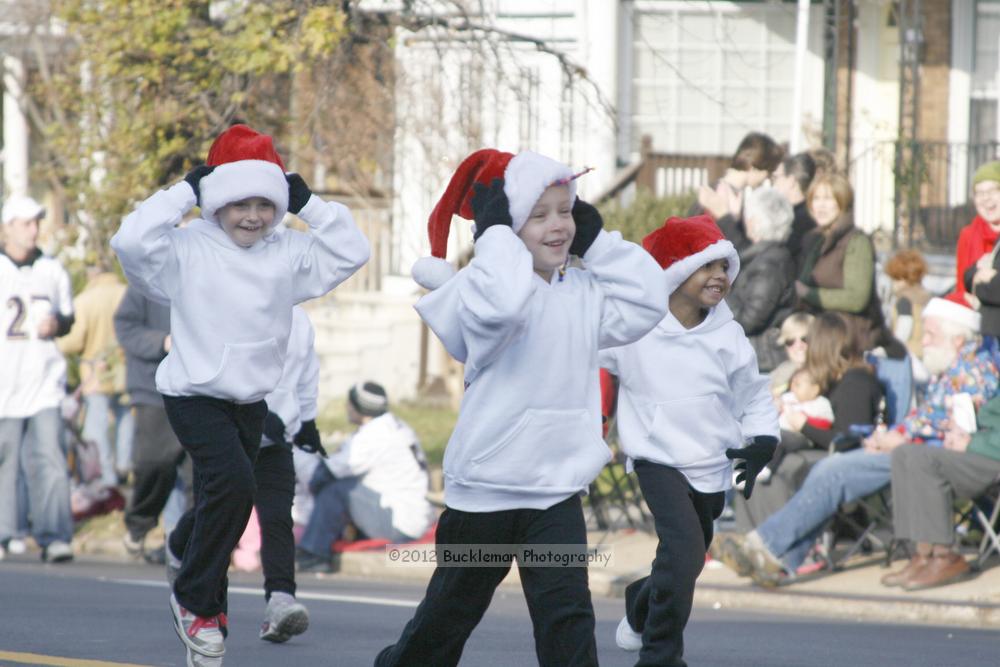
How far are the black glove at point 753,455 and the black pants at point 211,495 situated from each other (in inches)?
72.3

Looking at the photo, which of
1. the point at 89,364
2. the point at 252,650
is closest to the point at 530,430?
the point at 252,650

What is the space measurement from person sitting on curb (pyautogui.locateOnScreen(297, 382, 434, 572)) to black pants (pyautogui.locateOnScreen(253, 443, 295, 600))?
3573 mm

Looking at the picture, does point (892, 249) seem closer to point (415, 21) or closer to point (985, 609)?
point (415, 21)

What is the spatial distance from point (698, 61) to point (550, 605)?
1699cm

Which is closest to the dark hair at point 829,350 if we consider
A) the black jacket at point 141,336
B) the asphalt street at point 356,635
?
the asphalt street at point 356,635

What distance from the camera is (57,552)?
12.0 metres

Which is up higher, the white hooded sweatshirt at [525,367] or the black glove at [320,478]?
the white hooded sweatshirt at [525,367]

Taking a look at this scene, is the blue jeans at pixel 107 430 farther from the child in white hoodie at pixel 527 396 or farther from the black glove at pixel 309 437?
the child in white hoodie at pixel 527 396

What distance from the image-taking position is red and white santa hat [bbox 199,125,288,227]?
6887 millimetres

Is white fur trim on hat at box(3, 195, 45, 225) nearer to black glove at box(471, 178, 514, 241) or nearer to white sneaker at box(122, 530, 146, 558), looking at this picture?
white sneaker at box(122, 530, 146, 558)

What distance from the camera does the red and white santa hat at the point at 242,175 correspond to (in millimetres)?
6887

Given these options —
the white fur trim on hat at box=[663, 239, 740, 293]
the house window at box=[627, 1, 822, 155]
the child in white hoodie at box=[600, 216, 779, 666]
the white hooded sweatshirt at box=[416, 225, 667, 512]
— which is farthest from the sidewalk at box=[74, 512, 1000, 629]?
the house window at box=[627, 1, 822, 155]

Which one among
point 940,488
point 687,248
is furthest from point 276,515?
point 940,488

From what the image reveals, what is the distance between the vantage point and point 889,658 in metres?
7.84
